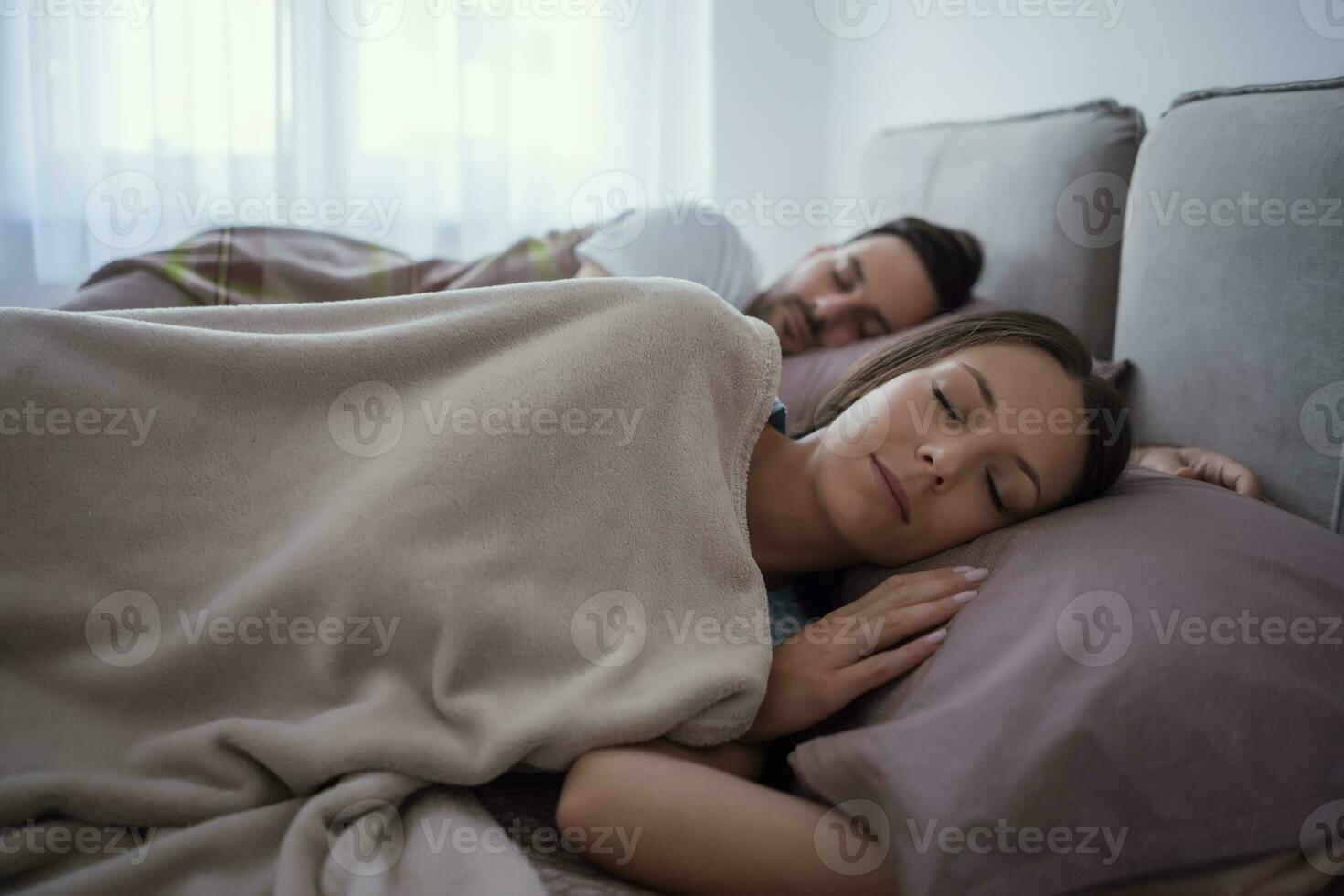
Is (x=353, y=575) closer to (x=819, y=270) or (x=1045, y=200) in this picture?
(x=1045, y=200)

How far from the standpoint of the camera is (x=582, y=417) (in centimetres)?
97

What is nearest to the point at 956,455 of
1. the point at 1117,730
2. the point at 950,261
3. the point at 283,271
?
the point at 1117,730

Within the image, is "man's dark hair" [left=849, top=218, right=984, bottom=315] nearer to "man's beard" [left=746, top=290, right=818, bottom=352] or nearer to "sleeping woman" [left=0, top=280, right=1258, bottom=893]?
"man's beard" [left=746, top=290, right=818, bottom=352]

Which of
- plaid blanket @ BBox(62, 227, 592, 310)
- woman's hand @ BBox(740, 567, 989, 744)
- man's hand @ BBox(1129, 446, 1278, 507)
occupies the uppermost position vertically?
plaid blanket @ BBox(62, 227, 592, 310)

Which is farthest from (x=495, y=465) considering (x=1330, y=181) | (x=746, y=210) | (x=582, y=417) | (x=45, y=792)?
(x=746, y=210)

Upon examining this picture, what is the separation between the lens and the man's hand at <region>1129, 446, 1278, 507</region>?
43.1 inches

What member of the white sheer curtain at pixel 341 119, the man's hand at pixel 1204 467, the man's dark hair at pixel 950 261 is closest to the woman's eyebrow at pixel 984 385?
the man's hand at pixel 1204 467

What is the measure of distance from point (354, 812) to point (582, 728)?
0.65 ft

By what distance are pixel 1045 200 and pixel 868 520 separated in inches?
33.8

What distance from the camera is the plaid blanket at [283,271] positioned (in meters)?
1.76

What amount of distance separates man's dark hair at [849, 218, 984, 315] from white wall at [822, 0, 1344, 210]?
356 millimetres

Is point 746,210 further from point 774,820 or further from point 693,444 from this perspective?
point 774,820

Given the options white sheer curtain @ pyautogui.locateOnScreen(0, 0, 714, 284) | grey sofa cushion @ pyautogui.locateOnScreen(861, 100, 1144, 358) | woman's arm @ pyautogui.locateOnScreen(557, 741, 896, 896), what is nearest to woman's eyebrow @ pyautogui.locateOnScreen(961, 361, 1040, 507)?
woman's arm @ pyautogui.locateOnScreen(557, 741, 896, 896)

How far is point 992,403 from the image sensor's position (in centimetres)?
102
